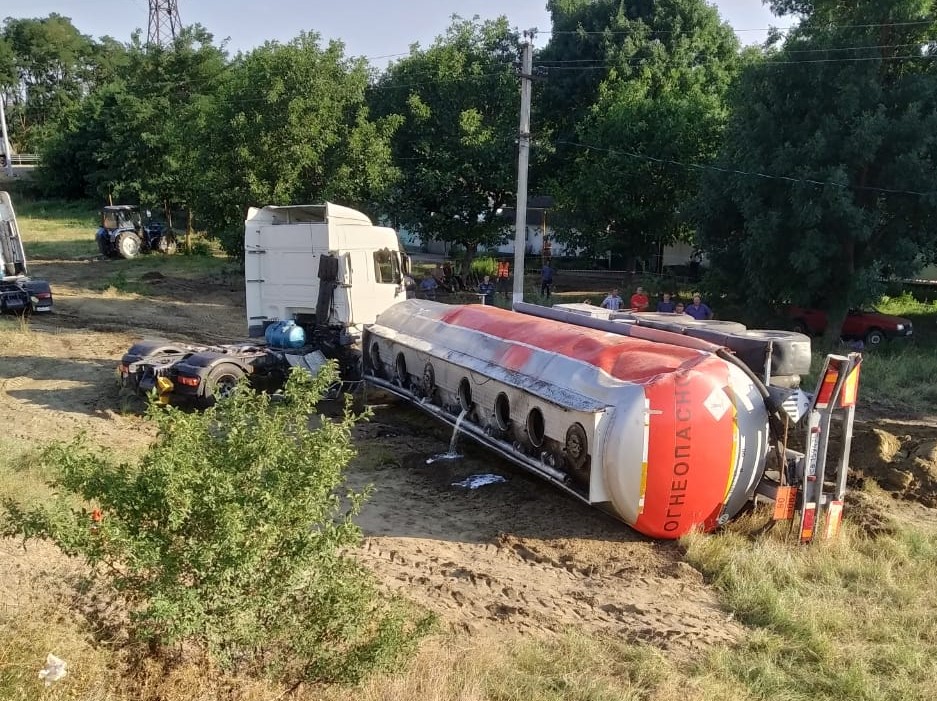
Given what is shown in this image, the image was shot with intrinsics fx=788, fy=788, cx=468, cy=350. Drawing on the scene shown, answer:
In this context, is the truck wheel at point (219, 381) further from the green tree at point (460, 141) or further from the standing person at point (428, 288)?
the green tree at point (460, 141)

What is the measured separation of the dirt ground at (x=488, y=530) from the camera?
610 cm

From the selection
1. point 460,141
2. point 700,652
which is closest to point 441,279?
point 460,141

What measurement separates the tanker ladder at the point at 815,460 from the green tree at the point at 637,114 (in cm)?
1573

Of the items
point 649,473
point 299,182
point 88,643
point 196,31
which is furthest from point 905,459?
point 196,31

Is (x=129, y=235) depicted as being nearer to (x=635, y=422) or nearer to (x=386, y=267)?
(x=386, y=267)

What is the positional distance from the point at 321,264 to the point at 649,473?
7.53 metres

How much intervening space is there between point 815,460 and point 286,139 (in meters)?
20.0

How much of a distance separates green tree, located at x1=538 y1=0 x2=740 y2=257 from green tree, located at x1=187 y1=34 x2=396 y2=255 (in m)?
7.30

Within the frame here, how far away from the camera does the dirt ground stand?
6102 millimetres

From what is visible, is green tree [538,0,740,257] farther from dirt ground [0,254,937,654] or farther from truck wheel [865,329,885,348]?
dirt ground [0,254,937,654]

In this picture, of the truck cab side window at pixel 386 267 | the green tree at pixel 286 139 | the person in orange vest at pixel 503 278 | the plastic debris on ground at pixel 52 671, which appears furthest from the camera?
the person in orange vest at pixel 503 278

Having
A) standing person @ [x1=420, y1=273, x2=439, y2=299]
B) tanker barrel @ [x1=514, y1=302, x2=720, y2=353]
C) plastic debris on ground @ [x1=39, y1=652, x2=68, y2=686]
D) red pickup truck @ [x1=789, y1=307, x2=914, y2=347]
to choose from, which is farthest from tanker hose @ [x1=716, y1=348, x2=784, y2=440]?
standing person @ [x1=420, y1=273, x2=439, y2=299]

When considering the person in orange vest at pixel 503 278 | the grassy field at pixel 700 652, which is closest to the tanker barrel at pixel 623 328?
the grassy field at pixel 700 652

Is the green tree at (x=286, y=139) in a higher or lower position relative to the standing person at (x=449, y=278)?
higher
